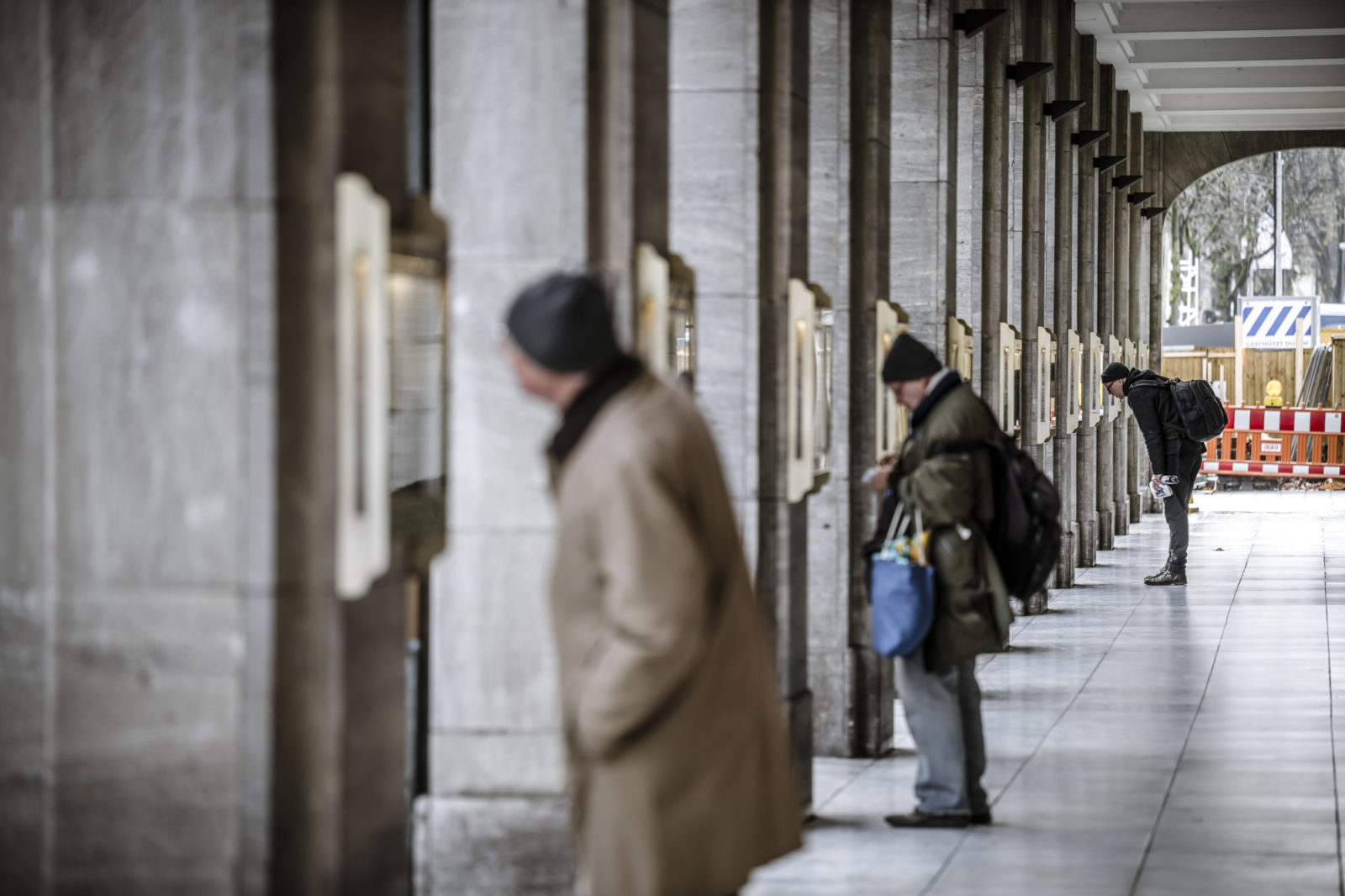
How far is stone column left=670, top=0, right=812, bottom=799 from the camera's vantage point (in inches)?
300

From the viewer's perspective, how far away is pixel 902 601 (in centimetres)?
727

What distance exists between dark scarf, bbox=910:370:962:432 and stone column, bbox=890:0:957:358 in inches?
146

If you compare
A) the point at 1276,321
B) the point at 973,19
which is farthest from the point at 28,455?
the point at 1276,321

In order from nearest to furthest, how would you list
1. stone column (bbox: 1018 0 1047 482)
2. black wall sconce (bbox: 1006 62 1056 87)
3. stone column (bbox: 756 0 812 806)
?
stone column (bbox: 756 0 812 806)
black wall sconce (bbox: 1006 62 1056 87)
stone column (bbox: 1018 0 1047 482)

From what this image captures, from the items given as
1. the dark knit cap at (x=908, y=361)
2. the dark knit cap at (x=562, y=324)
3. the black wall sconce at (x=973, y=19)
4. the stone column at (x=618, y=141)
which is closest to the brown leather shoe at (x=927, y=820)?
the dark knit cap at (x=908, y=361)

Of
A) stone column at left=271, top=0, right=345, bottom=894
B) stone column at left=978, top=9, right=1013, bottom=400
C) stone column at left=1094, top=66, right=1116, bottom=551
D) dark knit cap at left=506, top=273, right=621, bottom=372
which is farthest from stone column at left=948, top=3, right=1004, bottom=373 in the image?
dark knit cap at left=506, top=273, right=621, bottom=372

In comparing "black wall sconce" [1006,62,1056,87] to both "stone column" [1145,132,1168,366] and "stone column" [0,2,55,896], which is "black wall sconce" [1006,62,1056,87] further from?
"stone column" [1145,132,1168,366]

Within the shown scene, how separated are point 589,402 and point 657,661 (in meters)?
0.54

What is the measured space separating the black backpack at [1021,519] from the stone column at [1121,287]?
16.4m

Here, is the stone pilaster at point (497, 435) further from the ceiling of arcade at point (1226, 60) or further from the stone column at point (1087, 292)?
the stone column at point (1087, 292)

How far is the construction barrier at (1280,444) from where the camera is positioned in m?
30.1

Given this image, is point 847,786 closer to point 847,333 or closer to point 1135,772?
point 1135,772

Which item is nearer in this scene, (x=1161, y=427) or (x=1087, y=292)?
(x=1161, y=427)

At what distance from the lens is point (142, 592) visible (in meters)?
4.33
